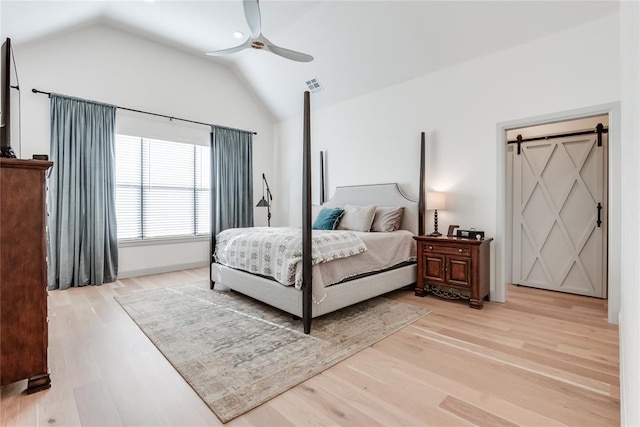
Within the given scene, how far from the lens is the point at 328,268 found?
109 inches

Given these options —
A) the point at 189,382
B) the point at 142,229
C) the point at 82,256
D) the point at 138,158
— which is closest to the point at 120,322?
the point at 189,382

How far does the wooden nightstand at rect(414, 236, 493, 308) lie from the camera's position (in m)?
3.20

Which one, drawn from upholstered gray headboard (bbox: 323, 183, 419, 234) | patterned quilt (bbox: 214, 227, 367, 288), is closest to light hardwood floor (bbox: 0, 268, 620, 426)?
patterned quilt (bbox: 214, 227, 367, 288)

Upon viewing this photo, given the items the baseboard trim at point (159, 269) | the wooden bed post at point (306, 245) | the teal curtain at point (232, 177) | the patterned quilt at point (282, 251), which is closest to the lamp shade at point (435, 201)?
the patterned quilt at point (282, 251)

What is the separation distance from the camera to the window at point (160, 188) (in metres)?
4.59

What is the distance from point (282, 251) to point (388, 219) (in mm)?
1806

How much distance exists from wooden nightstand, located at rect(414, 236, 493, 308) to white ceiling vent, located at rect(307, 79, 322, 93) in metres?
3.04

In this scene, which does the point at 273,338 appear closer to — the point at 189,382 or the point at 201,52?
the point at 189,382

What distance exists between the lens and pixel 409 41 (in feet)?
12.3

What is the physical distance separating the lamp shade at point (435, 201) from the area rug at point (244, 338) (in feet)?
4.00

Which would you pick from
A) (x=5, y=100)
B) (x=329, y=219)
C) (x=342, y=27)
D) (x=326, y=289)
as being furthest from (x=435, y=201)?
(x=5, y=100)

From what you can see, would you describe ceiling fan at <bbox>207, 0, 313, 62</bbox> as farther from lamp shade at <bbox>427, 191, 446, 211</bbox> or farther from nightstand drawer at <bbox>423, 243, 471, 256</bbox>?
nightstand drawer at <bbox>423, 243, 471, 256</bbox>

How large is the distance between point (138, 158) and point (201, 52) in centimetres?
205

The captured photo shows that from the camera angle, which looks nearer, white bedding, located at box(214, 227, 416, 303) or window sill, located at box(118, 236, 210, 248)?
white bedding, located at box(214, 227, 416, 303)
